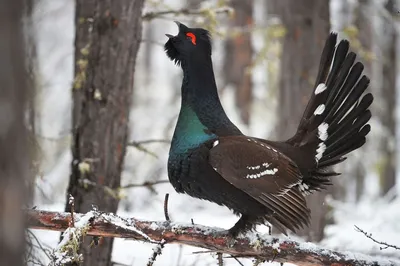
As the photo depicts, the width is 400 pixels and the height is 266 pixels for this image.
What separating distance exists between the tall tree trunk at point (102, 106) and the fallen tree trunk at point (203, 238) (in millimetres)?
1249

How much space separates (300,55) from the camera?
7.38m

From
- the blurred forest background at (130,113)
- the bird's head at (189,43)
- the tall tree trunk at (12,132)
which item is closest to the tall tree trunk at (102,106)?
the blurred forest background at (130,113)

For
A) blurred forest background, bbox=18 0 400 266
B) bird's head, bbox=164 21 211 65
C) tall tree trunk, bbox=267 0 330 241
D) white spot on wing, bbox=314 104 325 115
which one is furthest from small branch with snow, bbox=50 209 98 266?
tall tree trunk, bbox=267 0 330 241

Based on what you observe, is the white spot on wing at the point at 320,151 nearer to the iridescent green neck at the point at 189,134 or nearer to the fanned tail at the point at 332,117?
the fanned tail at the point at 332,117

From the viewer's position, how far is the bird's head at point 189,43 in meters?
4.79

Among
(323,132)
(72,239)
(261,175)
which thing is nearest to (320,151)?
(323,132)

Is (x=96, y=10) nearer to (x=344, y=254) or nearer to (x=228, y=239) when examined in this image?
(x=228, y=239)

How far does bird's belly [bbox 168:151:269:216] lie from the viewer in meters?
4.16

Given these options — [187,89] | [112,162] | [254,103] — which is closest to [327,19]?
[187,89]

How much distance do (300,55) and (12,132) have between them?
5.85m

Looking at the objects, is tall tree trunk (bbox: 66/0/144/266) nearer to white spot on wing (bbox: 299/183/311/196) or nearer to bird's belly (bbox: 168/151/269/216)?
bird's belly (bbox: 168/151/269/216)

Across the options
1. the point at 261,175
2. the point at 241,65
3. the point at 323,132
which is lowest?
the point at 261,175

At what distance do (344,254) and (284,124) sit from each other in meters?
4.21

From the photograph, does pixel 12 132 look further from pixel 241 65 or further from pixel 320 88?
pixel 241 65
